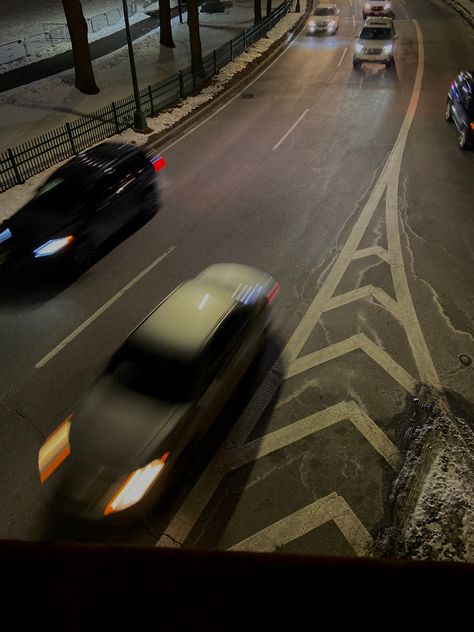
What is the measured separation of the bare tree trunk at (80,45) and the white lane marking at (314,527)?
69.4 feet

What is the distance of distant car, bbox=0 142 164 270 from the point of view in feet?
29.3

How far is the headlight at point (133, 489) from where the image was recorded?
4738 mm

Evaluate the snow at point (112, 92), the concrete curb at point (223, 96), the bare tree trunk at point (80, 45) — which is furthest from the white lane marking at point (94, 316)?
the bare tree trunk at point (80, 45)

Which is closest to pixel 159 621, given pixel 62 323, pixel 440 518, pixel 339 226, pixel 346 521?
pixel 346 521

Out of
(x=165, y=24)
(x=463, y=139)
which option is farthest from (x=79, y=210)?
(x=165, y=24)

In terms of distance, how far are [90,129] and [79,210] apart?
714cm

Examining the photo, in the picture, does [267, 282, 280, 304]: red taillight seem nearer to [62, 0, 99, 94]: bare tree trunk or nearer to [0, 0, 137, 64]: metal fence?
[62, 0, 99, 94]: bare tree trunk

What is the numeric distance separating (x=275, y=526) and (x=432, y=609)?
142 inches

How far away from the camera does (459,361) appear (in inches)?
277

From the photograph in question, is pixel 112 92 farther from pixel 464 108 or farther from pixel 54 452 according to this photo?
pixel 54 452

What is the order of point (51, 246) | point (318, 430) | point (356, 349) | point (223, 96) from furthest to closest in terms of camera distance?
point (223, 96) → point (51, 246) → point (356, 349) → point (318, 430)

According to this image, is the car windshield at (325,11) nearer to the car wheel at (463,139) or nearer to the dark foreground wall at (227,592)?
the car wheel at (463,139)

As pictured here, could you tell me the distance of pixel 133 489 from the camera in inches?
188

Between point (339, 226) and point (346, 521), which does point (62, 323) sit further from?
point (339, 226)
